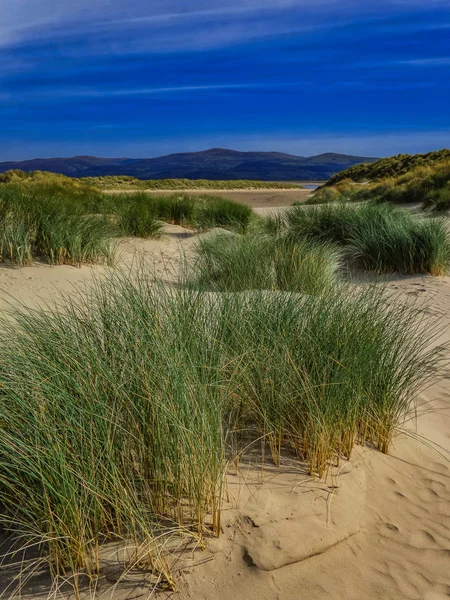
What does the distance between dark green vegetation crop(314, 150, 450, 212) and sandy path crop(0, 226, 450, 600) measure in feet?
40.6

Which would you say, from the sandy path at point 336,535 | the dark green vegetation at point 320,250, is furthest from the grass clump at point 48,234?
the sandy path at point 336,535

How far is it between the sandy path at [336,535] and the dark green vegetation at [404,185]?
12.4 m

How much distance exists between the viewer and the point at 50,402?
2.02 metres

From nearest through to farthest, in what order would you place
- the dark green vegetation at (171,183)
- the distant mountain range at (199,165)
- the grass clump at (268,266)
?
1. the grass clump at (268,266)
2. the dark green vegetation at (171,183)
3. the distant mountain range at (199,165)

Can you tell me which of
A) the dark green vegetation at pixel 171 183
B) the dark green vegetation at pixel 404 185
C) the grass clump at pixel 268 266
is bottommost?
the dark green vegetation at pixel 171 183

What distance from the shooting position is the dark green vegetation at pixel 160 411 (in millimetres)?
1824

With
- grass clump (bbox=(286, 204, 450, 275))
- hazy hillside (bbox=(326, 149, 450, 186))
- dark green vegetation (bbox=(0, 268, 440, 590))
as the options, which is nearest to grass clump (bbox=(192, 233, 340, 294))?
grass clump (bbox=(286, 204, 450, 275))

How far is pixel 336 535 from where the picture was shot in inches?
81.9

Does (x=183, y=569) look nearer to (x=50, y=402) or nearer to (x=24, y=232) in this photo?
(x=50, y=402)

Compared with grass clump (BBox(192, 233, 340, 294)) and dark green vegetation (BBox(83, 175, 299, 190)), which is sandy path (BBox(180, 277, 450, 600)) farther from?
dark green vegetation (BBox(83, 175, 299, 190))

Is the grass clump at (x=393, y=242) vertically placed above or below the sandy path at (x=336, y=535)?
above

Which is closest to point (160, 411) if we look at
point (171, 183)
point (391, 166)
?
point (391, 166)

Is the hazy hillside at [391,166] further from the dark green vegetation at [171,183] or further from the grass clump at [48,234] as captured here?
the grass clump at [48,234]

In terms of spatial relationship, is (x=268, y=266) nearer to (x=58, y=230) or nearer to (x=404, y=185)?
A: (x=58, y=230)
